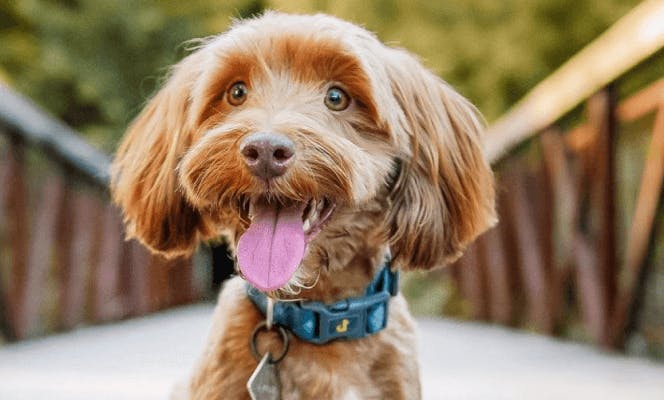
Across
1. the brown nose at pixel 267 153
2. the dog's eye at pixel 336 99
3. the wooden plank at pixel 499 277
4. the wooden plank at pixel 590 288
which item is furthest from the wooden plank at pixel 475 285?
the brown nose at pixel 267 153

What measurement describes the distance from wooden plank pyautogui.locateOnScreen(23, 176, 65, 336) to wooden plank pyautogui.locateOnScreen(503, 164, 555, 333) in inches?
136

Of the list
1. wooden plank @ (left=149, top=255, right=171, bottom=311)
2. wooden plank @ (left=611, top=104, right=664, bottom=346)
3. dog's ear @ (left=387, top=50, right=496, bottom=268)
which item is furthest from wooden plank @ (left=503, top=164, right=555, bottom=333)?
wooden plank @ (left=149, top=255, right=171, bottom=311)

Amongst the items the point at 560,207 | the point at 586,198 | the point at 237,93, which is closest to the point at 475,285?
the point at 560,207

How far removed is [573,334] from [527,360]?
1372 mm

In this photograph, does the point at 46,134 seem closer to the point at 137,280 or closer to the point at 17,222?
the point at 17,222

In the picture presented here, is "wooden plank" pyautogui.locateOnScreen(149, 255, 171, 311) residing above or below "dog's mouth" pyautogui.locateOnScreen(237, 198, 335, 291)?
below

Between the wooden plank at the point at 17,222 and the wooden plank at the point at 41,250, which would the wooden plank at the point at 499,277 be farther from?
the wooden plank at the point at 17,222

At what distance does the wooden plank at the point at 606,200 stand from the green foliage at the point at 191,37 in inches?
160

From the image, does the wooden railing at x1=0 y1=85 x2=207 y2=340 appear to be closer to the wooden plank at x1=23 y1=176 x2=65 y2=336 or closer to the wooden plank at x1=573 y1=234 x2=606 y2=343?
the wooden plank at x1=23 y1=176 x2=65 y2=336

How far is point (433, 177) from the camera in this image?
2576mm

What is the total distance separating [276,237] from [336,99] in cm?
45

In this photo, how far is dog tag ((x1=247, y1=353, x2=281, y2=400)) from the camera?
224 centimetres

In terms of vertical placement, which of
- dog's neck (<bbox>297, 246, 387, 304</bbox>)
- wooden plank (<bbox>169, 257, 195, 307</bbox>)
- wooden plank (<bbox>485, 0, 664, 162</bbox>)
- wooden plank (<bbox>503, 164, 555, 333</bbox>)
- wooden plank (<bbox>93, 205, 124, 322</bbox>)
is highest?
wooden plank (<bbox>485, 0, 664, 162</bbox>)

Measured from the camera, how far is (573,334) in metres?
5.91
